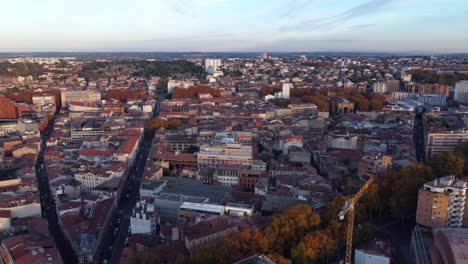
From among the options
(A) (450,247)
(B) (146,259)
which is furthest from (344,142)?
(B) (146,259)

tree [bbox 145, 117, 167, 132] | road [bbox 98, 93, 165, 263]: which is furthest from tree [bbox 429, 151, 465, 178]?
tree [bbox 145, 117, 167, 132]

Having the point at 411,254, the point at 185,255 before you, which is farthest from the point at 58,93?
the point at 411,254

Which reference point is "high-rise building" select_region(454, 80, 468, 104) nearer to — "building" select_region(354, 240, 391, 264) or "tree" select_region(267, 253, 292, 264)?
"building" select_region(354, 240, 391, 264)

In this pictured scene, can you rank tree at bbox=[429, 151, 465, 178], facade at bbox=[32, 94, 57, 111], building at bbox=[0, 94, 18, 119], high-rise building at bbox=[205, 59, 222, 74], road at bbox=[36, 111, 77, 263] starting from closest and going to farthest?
road at bbox=[36, 111, 77, 263] → tree at bbox=[429, 151, 465, 178] → building at bbox=[0, 94, 18, 119] → facade at bbox=[32, 94, 57, 111] → high-rise building at bbox=[205, 59, 222, 74]

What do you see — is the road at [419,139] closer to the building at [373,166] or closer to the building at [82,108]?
the building at [373,166]

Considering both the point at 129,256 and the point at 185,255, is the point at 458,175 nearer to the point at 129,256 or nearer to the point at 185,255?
the point at 185,255

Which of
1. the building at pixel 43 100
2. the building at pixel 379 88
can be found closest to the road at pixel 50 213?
the building at pixel 43 100

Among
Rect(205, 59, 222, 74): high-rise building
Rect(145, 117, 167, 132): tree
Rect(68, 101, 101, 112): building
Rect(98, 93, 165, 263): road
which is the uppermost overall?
Rect(205, 59, 222, 74): high-rise building
